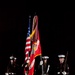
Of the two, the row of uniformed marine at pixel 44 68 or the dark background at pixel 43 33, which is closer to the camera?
the row of uniformed marine at pixel 44 68

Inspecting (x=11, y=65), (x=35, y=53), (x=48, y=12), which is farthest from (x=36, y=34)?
(x=48, y=12)

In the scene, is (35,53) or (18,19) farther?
(18,19)

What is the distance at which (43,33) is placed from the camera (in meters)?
12.0

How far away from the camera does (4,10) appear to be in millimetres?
12258

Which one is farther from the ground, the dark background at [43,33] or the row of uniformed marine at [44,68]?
the dark background at [43,33]

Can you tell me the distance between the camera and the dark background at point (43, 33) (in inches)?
461

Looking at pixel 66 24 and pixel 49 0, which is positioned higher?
pixel 49 0

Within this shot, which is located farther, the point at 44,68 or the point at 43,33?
the point at 43,33

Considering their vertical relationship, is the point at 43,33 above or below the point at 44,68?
above

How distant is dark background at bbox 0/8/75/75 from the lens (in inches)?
461

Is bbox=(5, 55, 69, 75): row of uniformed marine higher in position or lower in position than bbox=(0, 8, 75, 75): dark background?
lower

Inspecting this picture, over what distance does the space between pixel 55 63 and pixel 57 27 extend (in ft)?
4.74

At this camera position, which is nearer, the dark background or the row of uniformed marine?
the row of uniformed marine

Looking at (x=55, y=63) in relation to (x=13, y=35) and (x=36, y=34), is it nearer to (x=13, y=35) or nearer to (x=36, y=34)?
(x=13, y=35)
